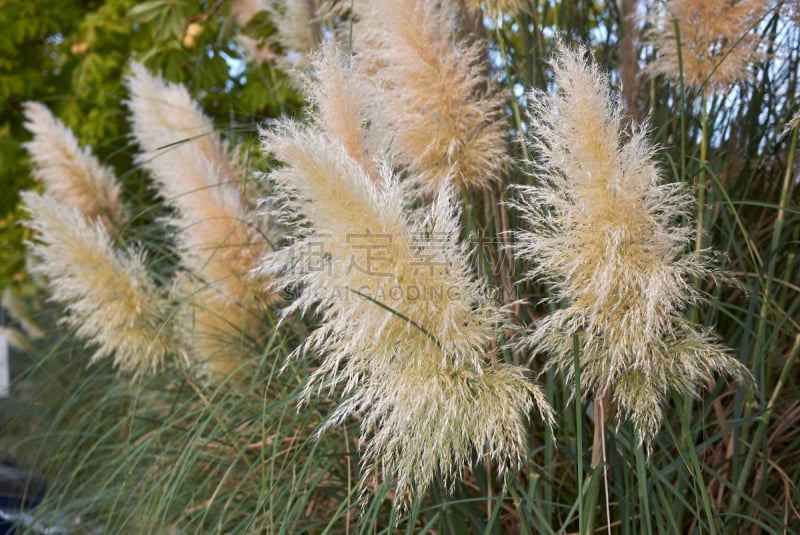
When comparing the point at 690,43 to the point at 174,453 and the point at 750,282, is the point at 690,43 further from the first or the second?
the point at 174,453

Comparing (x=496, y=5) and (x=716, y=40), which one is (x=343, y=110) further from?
(x=716, y=40)

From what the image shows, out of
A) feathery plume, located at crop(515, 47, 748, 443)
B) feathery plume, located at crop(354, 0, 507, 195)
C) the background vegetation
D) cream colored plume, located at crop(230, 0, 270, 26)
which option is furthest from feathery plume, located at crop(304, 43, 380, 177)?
cream colored plume, located at crop(230, 0, 270, 26)

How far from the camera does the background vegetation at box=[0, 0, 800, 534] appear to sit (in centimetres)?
163

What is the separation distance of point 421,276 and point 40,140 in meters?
2.11

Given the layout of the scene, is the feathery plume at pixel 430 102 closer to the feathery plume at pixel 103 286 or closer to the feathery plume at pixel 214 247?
the feathery plume at pixel 214 247

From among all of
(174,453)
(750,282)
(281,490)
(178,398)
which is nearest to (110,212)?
(178,398)

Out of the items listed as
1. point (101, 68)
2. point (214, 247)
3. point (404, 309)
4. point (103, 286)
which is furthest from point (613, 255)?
point (101, 68)

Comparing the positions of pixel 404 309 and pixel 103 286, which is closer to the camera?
pixel 404 309

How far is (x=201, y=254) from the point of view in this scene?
6.88 feet

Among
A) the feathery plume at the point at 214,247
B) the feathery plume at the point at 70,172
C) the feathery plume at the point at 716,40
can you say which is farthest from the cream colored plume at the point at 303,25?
the feathery plume at the point at 716,40

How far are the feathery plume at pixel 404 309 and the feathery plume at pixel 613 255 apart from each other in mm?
146

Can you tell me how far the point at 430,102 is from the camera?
1666 millimetres

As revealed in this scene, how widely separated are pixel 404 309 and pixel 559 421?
2.65ft

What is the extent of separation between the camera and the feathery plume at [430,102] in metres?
1.67
